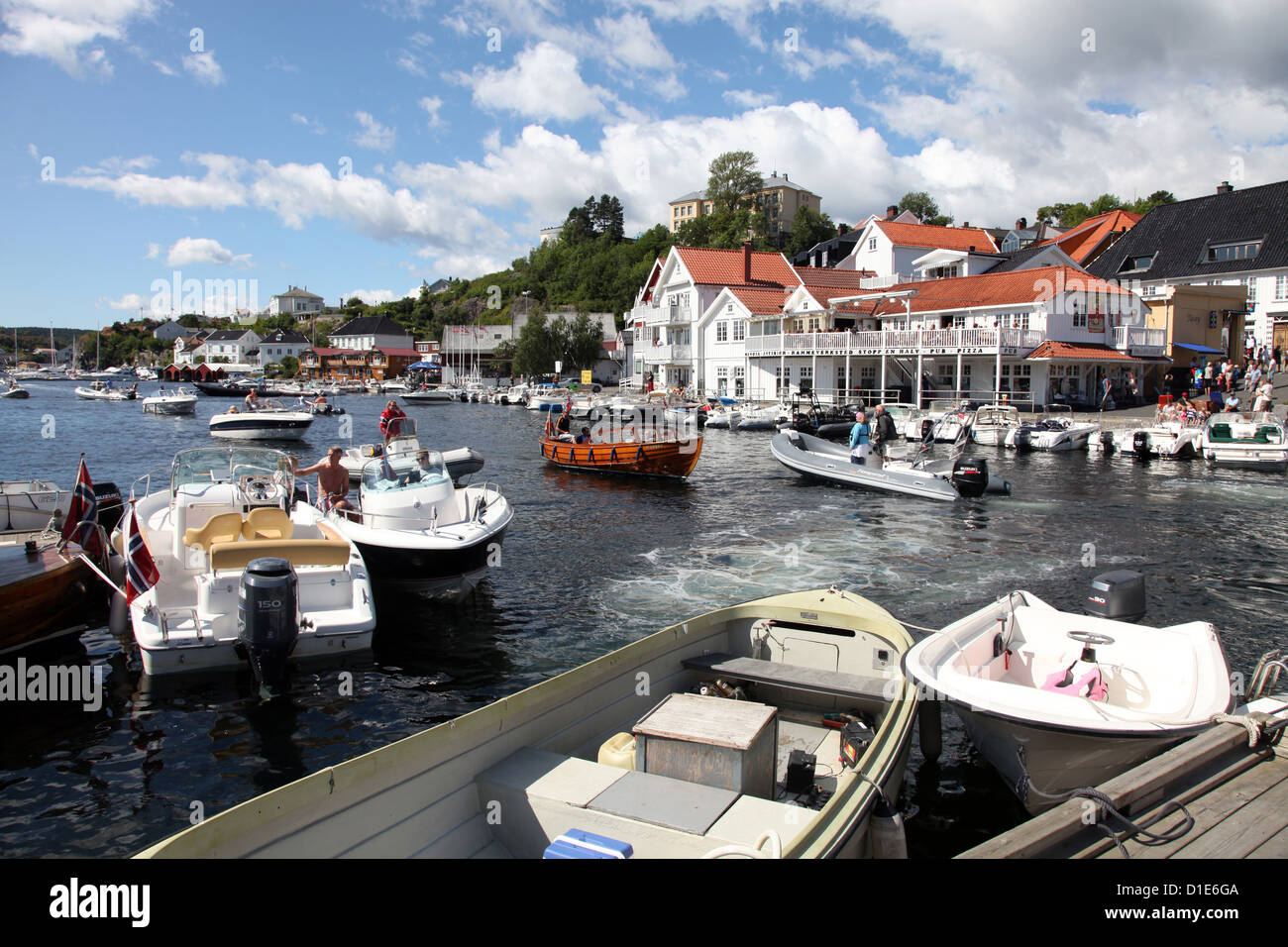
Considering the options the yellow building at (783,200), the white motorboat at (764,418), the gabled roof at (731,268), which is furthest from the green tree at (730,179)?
the white motorboat at (764,418)

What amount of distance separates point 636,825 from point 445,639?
25.1 feet

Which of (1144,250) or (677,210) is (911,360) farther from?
(677,210)

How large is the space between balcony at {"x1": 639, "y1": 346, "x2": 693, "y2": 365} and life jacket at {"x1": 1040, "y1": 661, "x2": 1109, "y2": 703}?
57870mm

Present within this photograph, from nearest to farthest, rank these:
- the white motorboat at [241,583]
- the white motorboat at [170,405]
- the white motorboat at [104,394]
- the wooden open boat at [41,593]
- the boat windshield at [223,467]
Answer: the white motorboat at [241,583] < the wooden open boat at [41,593] < the boat windshield at [223,467] < the white motorboat at [170,405] < the white motorboat at [104,394]

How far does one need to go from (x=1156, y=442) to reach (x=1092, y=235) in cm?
4055

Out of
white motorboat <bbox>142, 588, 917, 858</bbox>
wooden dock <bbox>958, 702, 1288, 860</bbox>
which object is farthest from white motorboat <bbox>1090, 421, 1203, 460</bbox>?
white motorboat <bbox>142, 588, 917, 858</bbox>

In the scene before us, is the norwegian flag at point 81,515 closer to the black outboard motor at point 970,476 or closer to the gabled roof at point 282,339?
the black outboard motor at point 970,476

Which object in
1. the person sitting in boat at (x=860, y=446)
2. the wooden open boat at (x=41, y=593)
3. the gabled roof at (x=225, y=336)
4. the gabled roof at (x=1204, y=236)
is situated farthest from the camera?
the gabled roof at (x=225, y=336)

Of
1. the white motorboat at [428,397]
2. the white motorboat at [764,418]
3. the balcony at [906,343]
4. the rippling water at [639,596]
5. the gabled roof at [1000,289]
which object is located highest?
the gabled roof at [1000,289]

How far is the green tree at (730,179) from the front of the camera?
104 metres

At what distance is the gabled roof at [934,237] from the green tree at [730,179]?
43178mm

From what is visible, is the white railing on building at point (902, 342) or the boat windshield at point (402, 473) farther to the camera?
the white railing on building at point (902, 342)

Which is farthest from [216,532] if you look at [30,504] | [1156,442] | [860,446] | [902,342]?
[902,342]

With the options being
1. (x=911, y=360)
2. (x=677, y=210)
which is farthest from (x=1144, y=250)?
(x=677, y=210)
